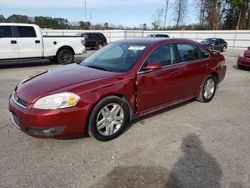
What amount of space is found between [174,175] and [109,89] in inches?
59.7

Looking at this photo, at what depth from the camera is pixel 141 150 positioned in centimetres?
357

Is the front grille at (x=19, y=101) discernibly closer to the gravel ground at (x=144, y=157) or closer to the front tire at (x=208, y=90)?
the gravel ground at (x=144, y=157)

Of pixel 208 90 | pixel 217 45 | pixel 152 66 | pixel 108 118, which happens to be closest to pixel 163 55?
pixel 152 66

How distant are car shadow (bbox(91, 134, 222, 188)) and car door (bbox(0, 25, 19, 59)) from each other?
9.04 m

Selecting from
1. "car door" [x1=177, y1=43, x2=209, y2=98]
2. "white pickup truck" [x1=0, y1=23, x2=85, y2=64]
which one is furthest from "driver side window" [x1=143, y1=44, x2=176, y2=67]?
"white pickup truck" [x1=0, y1=23, x2=85, y2=64]

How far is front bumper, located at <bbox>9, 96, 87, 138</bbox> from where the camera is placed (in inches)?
128

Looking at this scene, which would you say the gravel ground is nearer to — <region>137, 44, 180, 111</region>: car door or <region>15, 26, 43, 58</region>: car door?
<region>137, 44, 180, 111</region>: car door

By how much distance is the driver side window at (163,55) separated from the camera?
14.3 feet

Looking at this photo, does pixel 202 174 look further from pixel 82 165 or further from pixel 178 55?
pixel 178 55

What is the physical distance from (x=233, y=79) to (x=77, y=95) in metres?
7.54

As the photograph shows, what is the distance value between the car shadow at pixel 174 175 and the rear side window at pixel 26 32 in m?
9.28

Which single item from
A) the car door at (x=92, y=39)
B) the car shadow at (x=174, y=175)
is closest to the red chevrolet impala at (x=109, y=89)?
the car shadow at (x=174, y=175)

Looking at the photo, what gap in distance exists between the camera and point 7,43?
1020 centimetres

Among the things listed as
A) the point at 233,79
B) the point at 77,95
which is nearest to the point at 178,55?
the point at 77,95
